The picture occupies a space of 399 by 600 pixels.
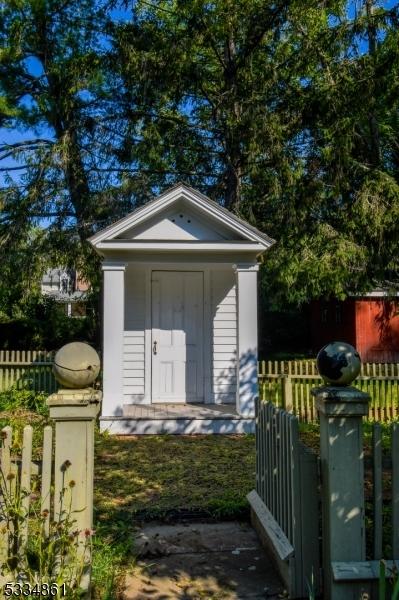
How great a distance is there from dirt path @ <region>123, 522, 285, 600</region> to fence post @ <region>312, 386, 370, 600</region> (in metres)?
0.54

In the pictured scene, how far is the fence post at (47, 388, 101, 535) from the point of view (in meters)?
2.76

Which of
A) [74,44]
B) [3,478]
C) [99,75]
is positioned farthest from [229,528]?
[74,44]

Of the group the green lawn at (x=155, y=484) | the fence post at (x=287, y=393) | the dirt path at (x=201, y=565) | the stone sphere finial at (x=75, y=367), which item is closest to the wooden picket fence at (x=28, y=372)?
the green lawn at (x=155, y=484)

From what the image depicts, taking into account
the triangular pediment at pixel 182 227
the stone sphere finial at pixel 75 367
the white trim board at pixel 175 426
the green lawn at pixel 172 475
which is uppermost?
the triangular pediment at pixel 182 227

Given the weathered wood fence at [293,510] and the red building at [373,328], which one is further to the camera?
the red building at [373,328]

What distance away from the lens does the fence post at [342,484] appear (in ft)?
8.77

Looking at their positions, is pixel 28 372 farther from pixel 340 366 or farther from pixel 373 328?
pixel 373 328

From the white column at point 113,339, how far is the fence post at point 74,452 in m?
5.39

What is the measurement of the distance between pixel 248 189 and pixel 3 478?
505 inches

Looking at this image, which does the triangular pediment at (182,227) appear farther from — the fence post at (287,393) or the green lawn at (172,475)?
the green lawn at (172,475)

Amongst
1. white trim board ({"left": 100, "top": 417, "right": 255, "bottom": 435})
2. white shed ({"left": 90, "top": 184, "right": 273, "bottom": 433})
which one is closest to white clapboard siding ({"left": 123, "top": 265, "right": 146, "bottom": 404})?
white shed ({"left": 90, "top": 184, "right": 273, "bottom": 433})

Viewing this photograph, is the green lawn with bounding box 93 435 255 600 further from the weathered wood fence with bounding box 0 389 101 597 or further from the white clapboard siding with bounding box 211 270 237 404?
the white clapboard siding with bounding box 211 270 237 404

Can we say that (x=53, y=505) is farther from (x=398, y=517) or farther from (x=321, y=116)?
(x=321, y=116)

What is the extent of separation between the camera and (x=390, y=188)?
12.5m
